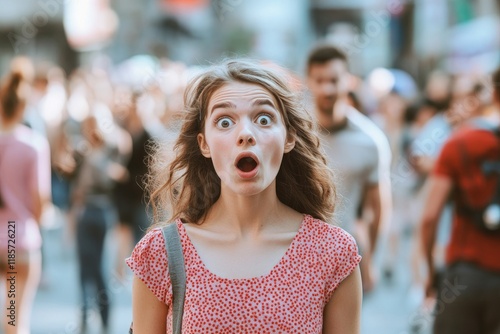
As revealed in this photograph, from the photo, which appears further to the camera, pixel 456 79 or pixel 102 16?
pixel 102 16

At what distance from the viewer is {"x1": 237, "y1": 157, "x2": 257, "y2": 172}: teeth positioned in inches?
101

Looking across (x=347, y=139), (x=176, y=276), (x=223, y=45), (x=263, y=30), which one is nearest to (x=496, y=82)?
(x=347, y=139)

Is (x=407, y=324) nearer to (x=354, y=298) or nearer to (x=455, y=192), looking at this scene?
(x=455, y=192)

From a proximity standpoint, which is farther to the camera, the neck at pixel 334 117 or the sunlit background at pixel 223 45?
the sunlit background at pixel 223 45

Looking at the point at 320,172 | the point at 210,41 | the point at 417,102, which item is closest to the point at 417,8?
the point at 210,41

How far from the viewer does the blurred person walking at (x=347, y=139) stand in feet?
20.6

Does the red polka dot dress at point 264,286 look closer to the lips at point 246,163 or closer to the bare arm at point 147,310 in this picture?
the bare arm at point 147,310

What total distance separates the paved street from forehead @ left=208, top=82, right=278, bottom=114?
19.1 ft

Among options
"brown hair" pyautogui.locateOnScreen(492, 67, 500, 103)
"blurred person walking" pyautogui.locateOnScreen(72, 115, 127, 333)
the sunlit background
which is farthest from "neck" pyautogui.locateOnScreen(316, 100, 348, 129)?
"blurred person walking" pyautogui.locateOnScreen(72, 115, 127, 333)

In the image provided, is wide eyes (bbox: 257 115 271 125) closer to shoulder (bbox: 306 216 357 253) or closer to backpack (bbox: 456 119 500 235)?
shoulder (bbox: 306 216 357 253)

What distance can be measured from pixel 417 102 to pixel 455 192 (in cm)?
824

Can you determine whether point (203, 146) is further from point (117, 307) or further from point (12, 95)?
point (117, 307)

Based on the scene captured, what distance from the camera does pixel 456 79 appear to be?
12.7m

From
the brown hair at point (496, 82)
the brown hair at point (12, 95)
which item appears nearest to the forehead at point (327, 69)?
the brown hair at point (496, 82)
